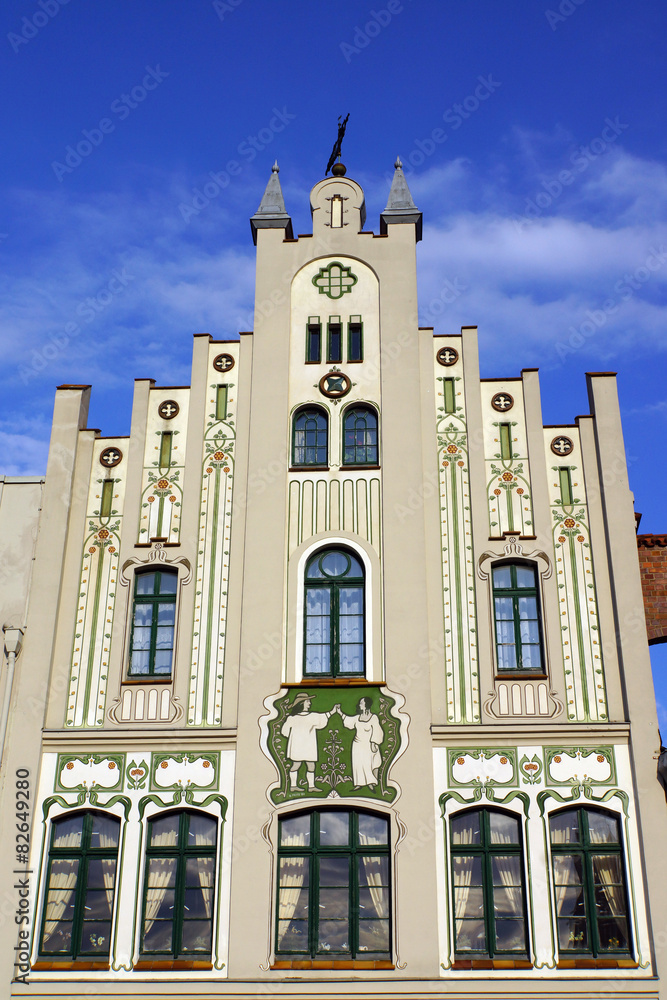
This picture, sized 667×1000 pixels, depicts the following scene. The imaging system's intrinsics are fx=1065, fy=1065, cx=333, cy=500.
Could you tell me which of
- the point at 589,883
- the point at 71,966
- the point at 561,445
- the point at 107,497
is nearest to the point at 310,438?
the point at 107,497

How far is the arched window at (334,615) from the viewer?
18156 millimetres

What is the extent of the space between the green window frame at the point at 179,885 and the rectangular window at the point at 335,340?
29.2 ft

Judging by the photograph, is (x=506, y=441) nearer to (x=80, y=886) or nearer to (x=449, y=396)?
(x=449, y=396)

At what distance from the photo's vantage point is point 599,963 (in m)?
15.9

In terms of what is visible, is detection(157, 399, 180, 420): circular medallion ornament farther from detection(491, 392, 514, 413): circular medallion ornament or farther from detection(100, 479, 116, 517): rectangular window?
detection(491, 392, 514, 413): circular medallion ornament

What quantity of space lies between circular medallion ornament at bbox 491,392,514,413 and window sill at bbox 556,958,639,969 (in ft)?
31.1

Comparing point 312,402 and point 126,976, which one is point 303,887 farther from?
point 312,402

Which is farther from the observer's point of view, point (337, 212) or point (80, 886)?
point (337, 212)

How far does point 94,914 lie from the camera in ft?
54.5

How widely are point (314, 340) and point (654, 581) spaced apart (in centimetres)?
790

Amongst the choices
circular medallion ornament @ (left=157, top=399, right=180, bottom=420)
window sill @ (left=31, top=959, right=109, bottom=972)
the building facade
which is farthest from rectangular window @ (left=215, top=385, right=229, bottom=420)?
window sill @ (left=31, top=959, right=109, bottom=972)

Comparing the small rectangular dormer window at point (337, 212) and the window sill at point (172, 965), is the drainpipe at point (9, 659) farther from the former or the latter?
the small rectangular dormer window at point (337, 212)

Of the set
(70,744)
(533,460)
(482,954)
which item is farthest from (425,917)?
(533,460)

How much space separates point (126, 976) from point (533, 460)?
1092 cm
